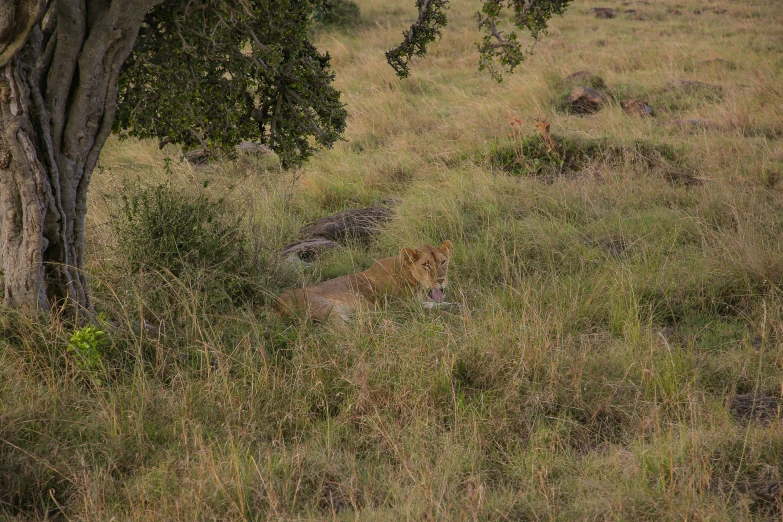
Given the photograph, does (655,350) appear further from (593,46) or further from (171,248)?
(593,46)

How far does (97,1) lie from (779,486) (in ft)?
16.4

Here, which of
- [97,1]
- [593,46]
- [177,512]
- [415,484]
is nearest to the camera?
[177,512]

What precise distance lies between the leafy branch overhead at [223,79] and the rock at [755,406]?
147 inches

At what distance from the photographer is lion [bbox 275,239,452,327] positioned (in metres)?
6.26

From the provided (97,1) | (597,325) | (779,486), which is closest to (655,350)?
(597,325)

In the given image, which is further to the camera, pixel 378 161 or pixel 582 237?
pixel 378 161

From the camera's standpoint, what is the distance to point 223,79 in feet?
19.8

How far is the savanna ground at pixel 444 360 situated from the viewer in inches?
149

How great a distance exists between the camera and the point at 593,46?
62.6 ft

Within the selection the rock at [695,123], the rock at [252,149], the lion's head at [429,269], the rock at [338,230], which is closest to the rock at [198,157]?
the rock at [252,149]

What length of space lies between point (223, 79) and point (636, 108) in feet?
29.0

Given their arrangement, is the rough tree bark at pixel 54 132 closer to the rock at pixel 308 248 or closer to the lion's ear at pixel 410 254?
the lion's ear at pixel 410 254

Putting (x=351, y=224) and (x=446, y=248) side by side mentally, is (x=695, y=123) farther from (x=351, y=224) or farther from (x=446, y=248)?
(x=446, y=248)

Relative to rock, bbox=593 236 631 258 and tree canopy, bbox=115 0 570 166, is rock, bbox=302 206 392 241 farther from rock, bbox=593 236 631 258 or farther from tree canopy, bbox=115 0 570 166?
rock, bbox=593 236 631 258
